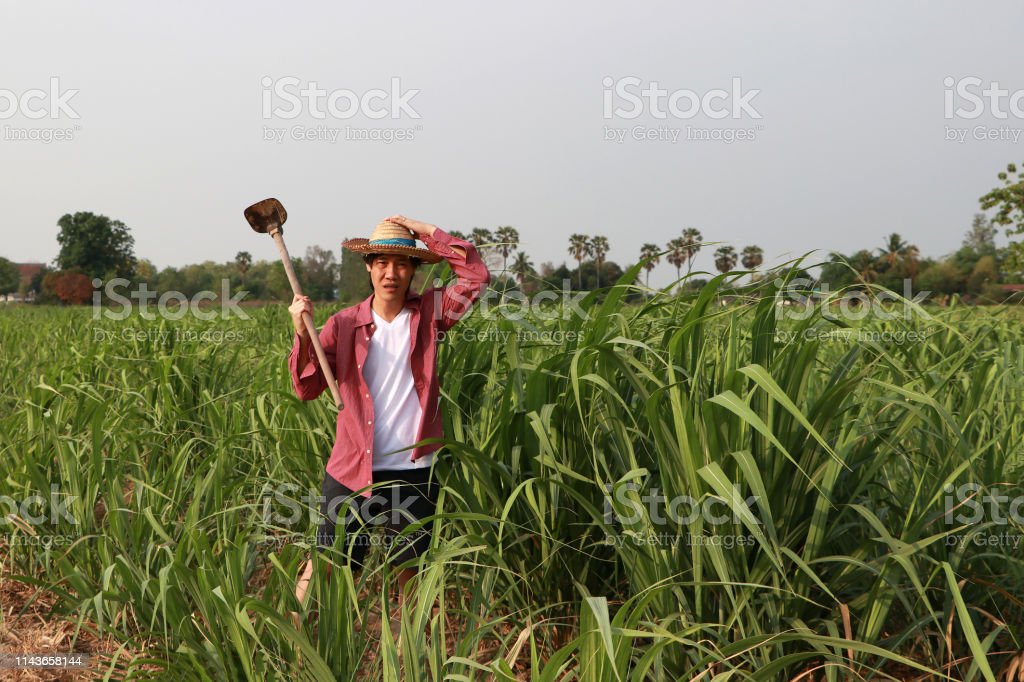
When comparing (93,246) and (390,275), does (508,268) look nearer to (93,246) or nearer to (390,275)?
(390,275)

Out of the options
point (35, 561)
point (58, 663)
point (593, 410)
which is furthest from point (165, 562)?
point (593, 410)

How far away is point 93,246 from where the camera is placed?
73.4 m

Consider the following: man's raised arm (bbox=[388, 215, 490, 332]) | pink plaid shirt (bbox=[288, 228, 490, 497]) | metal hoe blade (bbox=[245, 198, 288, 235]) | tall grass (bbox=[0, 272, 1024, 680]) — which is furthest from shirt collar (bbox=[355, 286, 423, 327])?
metal hoe blade (bbox=[245, 198, 288, 235])

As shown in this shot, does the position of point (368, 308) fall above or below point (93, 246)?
below

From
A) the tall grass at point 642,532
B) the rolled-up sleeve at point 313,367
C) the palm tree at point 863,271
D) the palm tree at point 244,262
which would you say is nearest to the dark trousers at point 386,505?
the tall grass at point 642,532

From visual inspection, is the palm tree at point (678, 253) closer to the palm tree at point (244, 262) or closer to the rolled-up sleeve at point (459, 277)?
the rolled-up sleeve at point (459, 277)

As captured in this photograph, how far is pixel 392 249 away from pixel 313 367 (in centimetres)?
49

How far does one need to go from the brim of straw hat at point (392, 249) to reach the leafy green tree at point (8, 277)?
83811 mm

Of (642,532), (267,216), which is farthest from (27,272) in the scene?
(642,532)

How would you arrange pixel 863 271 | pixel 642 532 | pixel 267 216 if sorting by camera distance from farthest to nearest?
pixel 863 271, pixel 267 216, pixel 642 532

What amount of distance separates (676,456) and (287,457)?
1977mm

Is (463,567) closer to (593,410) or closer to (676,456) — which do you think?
(593,410)

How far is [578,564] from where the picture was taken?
7.82 ft

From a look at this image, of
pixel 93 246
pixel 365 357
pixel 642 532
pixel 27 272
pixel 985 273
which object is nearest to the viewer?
pixel 642 532
